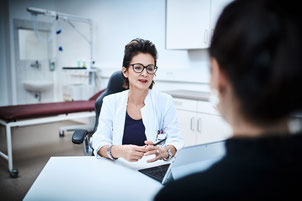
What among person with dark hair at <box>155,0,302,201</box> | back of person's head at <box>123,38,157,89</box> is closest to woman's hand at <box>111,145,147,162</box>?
back of person's head at <box>123,38,157,89</box>

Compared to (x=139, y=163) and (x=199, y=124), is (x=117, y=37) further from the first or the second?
(x=139, y=163)

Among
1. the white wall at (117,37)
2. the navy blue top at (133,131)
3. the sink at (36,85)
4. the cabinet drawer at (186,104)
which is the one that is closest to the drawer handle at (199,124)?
the cabinet drawer at (186,104)

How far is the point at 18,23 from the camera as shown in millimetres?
5027

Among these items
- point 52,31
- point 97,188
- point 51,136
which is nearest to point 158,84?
point 51,136

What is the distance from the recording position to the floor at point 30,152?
238cm

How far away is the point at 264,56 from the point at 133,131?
1.22 metres

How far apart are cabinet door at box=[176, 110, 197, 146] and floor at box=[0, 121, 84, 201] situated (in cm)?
150

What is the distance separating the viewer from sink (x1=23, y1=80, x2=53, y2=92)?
200 inches

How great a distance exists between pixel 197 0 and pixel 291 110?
2605 millimetres

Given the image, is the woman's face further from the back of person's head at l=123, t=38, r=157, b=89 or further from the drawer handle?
the drawer handle

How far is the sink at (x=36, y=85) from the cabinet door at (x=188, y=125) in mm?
3626

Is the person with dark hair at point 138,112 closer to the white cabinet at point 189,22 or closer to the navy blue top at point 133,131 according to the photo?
the navy blue top at point 133,131

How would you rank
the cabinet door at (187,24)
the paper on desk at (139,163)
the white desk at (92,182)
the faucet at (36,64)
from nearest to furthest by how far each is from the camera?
the white desk at (92,182)
the paper on desk at (139,163)
the cabinet door at (187,24)
the faucet at (36,64)

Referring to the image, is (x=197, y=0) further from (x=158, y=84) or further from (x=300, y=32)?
(x=300, y=32)
